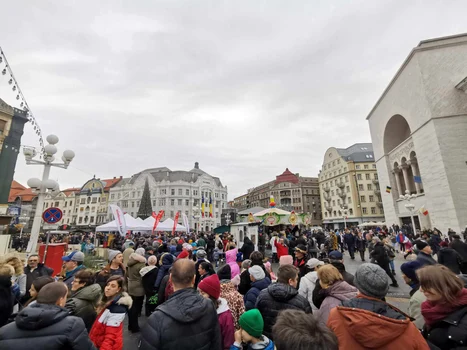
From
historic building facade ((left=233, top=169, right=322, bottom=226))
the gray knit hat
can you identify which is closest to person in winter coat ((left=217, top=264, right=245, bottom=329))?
the gray knit hat

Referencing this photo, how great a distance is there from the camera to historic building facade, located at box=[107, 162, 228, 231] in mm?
→ 64562

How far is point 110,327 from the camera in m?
2.93

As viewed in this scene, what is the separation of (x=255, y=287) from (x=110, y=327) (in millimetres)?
2178

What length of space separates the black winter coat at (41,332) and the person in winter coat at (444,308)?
10.5 feet

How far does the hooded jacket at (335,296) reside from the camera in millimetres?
2766

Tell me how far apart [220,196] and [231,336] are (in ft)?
238

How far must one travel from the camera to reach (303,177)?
79312 mm

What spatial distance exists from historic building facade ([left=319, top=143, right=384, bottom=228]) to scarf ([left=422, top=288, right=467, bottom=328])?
54.2m

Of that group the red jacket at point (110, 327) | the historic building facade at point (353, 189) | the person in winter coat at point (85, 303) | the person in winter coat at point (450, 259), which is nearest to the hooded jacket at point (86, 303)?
the person in winter coat at point (85, 303)

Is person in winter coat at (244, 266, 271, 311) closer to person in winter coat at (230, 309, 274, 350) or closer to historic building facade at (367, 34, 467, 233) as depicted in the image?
person in winter coat at (230, 309, 274, 350)

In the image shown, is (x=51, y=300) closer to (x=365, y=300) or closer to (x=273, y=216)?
(x=365, y=300)

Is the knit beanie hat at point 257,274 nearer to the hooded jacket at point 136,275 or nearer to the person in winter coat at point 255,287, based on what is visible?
the person in winter coat at point 255,287

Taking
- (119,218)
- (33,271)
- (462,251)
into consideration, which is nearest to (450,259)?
(462,251)

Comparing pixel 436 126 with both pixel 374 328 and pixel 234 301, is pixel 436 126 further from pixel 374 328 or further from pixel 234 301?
pixel 374 328
